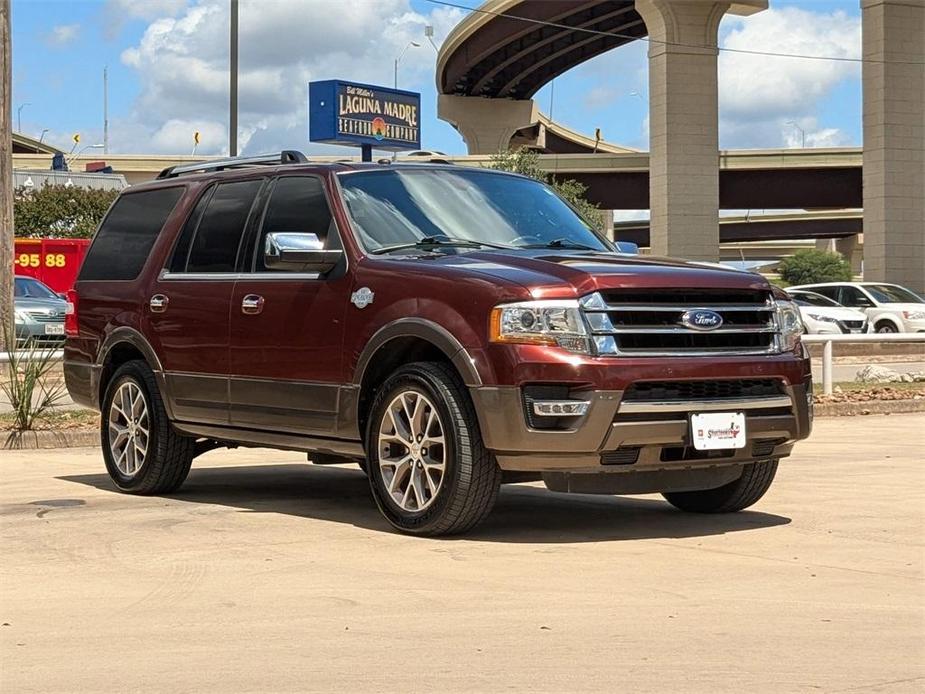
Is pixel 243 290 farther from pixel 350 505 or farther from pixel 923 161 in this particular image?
pixel 923 161

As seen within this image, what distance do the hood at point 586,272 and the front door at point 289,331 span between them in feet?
2.28

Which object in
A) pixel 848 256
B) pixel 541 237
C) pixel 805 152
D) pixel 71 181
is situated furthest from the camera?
pixel 848 256

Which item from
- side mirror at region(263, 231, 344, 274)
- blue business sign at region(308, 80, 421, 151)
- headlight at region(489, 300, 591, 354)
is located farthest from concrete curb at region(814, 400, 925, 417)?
blue business sign at region(308, 80, 421, 151)

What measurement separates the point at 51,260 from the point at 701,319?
101ft

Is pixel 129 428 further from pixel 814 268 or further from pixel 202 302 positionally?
pixel 814 268

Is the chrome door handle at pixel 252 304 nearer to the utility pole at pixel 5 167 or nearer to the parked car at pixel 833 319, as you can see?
the utility pole at pixel 5 167

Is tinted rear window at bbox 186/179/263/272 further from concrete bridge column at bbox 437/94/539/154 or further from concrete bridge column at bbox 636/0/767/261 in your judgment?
concrete bridge column at bbox 437/94/539/154

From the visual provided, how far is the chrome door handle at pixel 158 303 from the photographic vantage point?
31.7 ft

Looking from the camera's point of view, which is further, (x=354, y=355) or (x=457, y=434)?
(x=354, y=355)

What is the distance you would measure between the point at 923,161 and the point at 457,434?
48.9 meters

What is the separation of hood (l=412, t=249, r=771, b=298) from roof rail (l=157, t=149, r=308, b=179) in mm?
1836

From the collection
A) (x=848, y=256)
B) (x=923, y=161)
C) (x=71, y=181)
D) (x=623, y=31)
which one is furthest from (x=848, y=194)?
(x=848, y=256)

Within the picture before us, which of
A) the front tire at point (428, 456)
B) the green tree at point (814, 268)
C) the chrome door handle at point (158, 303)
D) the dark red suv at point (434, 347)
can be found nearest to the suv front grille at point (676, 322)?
the dark red suv at point (434, 347)

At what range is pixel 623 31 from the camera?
285 feet
